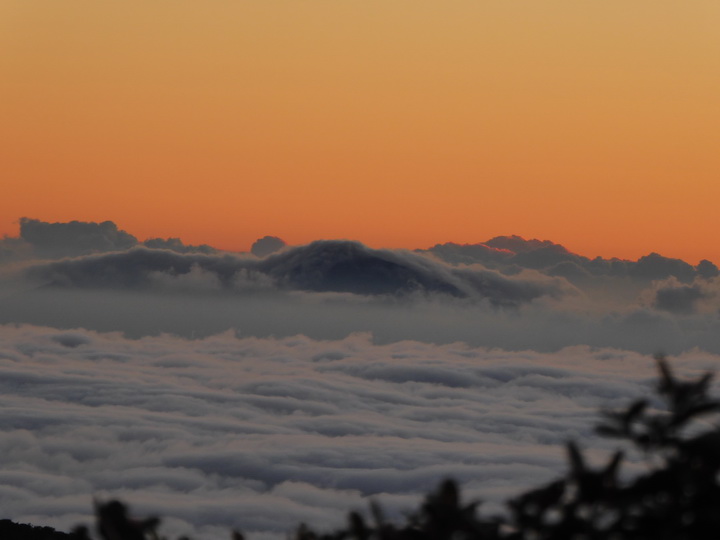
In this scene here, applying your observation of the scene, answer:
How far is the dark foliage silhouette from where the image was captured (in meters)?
7.21

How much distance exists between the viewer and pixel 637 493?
24.3 ft

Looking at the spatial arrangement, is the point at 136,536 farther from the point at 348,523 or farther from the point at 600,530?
the point at 600,530

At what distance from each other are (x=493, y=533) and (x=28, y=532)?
173771mm

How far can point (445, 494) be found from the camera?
8.95 meters

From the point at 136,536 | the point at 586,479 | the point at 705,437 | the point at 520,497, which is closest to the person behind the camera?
the point at 705,437

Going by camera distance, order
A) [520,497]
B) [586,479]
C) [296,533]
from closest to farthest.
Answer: [586,479]
[520,497]
[296,533]

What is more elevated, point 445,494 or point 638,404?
point 638,404

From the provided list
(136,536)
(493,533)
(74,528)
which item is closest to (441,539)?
(493,533)

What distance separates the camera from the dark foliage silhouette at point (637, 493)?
7207 mm

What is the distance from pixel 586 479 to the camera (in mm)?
7613

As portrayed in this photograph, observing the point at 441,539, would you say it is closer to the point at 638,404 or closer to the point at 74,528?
the point at 638,404

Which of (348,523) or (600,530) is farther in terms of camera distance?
(348,523)

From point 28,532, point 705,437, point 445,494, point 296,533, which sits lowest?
point 28,532

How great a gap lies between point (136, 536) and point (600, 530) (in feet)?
13.7
